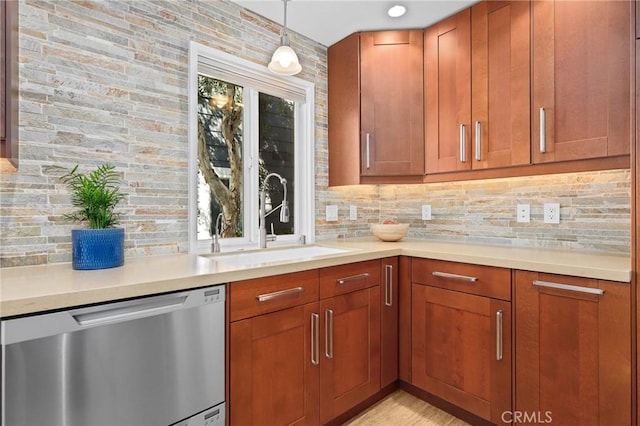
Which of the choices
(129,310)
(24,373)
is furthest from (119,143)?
(24,373)

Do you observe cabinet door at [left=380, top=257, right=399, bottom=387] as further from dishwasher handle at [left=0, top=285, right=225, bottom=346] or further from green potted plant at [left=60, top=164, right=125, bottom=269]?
green potted plant at [left=60, top=164, right=125, bottom=269]

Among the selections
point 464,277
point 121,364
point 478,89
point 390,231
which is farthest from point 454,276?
point 121,364

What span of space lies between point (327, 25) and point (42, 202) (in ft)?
6.32

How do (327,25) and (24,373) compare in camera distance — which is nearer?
(24,373)

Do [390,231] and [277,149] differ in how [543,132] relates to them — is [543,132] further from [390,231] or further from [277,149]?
[277,149]

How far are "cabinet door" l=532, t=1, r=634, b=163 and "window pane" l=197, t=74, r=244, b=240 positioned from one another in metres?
1.73

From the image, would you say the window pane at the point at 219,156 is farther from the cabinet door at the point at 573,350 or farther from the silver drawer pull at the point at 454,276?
the cabinet door at the point at 573,350

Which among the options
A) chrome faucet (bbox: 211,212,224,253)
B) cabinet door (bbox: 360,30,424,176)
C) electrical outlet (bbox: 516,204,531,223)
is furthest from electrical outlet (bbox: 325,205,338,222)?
electrical outlet (bbox: 516,204,531,223)

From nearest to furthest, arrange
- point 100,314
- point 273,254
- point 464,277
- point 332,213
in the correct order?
point 100,314
point 464,277
point 273,254
point 332,213

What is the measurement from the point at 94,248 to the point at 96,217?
0.16 meters

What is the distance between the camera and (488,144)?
2045 mm

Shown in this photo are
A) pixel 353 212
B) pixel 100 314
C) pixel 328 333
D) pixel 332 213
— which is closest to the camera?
pixel 100 314

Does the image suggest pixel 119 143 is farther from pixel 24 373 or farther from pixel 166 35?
pixel 24 373

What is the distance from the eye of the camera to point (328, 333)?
1.76m
